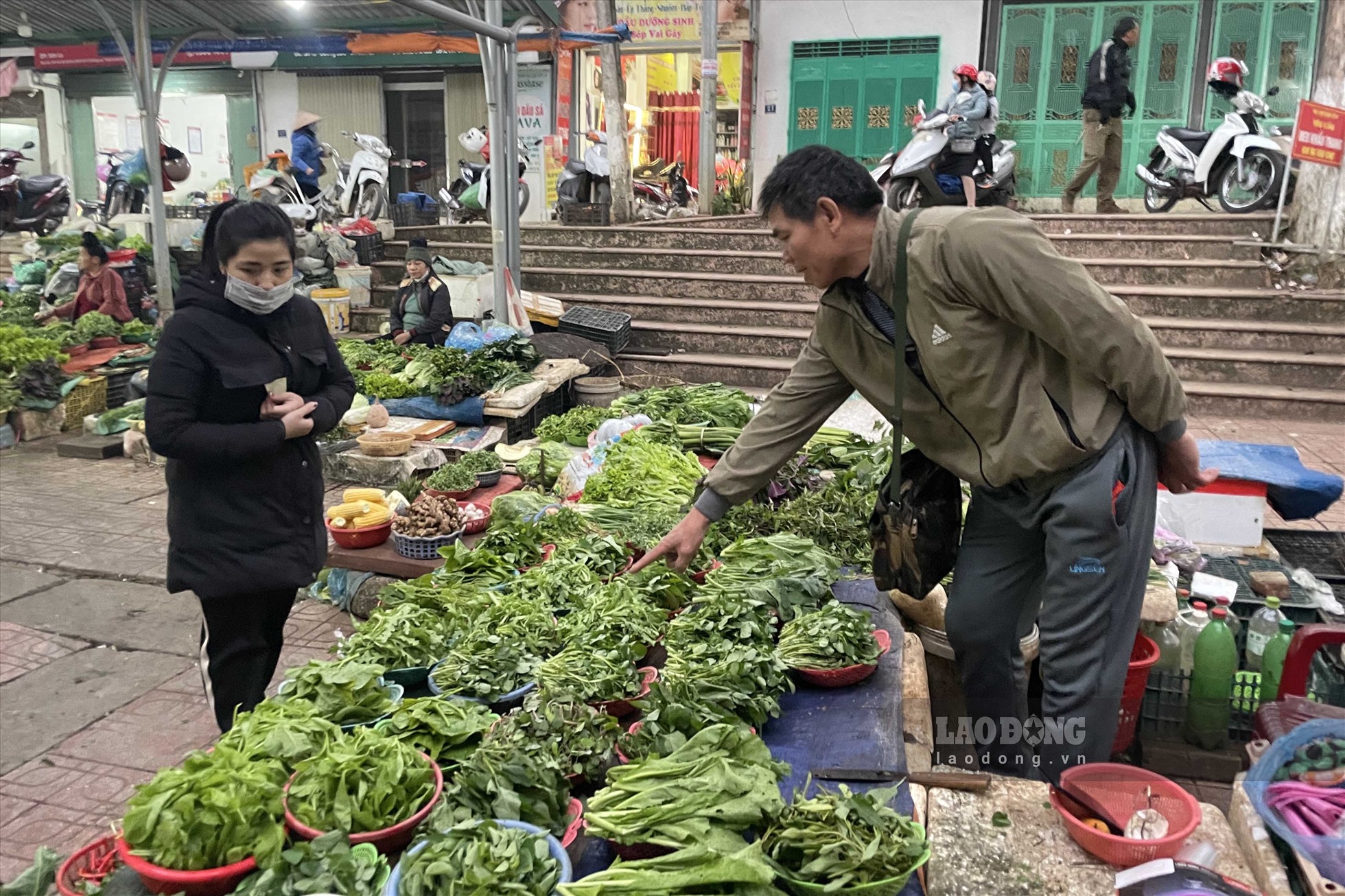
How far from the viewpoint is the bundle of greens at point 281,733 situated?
2.08m

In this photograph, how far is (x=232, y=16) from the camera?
15.7m

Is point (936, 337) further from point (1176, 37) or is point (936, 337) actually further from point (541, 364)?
point (1176, 37)

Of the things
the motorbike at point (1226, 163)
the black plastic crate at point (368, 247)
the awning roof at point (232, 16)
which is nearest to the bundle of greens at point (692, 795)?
the motorbike at point (1226, 163)

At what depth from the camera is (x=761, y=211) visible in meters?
2.60

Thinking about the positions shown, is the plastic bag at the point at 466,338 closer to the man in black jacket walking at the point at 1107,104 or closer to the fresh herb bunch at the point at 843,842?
the fresh herb bunch at the point at 843,842

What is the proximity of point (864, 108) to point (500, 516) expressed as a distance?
12.9 meters

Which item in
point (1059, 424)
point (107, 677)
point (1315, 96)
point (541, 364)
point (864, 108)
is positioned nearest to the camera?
point (1059, 424)

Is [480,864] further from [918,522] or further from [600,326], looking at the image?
[600,326]

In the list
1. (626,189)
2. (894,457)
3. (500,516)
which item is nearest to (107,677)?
(500,516)

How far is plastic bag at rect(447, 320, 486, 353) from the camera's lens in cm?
898

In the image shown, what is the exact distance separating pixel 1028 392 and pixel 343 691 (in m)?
1.92

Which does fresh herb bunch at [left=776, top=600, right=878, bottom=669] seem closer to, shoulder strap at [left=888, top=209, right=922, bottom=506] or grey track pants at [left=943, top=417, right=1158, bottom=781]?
grey track pants at [left=943, top=417, right=1158, bottom=781]

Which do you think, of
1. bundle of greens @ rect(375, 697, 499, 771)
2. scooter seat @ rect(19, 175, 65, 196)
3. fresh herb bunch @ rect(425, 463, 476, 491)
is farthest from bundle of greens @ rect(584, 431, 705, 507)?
scooter seat @ rect(19, 175, 65, 196)

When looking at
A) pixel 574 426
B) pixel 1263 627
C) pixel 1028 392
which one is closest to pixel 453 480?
pixel 574 426
